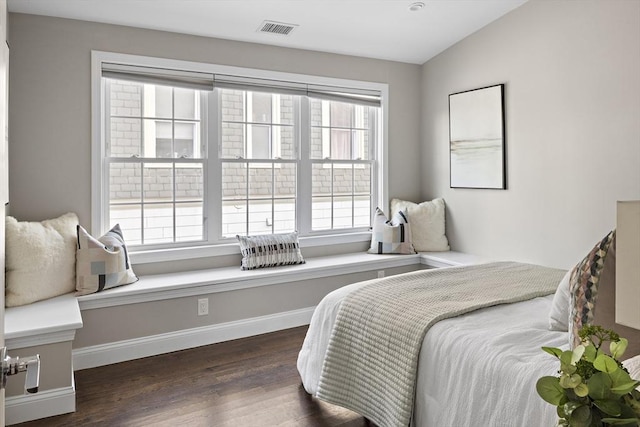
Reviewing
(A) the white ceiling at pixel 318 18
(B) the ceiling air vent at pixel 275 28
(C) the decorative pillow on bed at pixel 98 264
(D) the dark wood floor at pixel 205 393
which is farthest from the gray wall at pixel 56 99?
(D) the dark wood floor at pixel 205 393

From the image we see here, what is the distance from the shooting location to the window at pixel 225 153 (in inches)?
136

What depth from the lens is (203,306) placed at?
3436 mm

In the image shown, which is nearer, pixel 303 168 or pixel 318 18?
pixel 318 18

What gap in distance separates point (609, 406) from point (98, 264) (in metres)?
2.98

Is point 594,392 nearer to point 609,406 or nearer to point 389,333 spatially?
point 609,406

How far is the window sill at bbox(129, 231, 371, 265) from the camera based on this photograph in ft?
11.4

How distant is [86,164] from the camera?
329 cm

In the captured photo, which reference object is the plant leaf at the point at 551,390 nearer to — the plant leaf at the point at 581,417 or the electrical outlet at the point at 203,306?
the plant leaf at the point at 581,417

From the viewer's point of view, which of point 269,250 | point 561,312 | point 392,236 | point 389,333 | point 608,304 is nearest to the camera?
point 608,304

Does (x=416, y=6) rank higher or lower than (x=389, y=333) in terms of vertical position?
higher

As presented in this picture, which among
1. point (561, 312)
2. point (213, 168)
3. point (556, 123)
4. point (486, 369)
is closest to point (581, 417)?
point (486, 369)

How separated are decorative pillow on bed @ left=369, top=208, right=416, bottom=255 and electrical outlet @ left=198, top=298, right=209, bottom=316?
173 centimetres

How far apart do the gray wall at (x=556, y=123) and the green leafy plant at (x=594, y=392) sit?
277 cm

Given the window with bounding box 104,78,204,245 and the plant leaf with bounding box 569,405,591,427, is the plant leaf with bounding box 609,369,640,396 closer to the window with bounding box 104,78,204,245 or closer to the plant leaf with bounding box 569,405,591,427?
the plant leaf with bounding box 569,405,591,427
